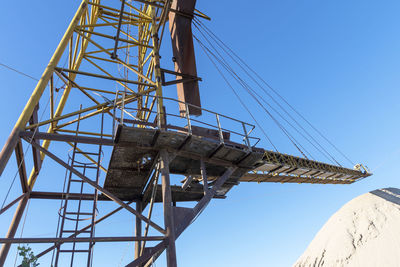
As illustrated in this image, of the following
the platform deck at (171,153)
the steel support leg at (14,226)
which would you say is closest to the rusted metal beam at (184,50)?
the platform deck at (171,153)

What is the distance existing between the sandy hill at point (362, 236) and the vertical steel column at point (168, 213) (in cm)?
1821

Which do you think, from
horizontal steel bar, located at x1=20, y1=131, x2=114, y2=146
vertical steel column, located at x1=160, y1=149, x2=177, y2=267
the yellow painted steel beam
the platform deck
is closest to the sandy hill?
the platform deck

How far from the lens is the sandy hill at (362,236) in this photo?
19.9 meters

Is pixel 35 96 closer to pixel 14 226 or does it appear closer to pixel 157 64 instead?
pixel 14 226

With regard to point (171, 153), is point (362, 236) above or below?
below

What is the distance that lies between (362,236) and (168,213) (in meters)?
21.4

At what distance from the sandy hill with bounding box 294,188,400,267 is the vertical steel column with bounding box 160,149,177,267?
18.2m

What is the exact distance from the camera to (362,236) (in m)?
22.3

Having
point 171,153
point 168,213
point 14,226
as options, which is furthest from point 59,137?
point 168,213

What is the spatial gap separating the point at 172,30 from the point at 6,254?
10.8 metres

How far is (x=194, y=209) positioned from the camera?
321 inches

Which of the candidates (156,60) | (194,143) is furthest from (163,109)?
(156,60)

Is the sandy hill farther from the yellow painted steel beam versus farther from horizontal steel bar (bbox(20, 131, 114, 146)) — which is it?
the yellow painted steel beam

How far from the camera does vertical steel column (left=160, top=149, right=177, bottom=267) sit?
7.02m
